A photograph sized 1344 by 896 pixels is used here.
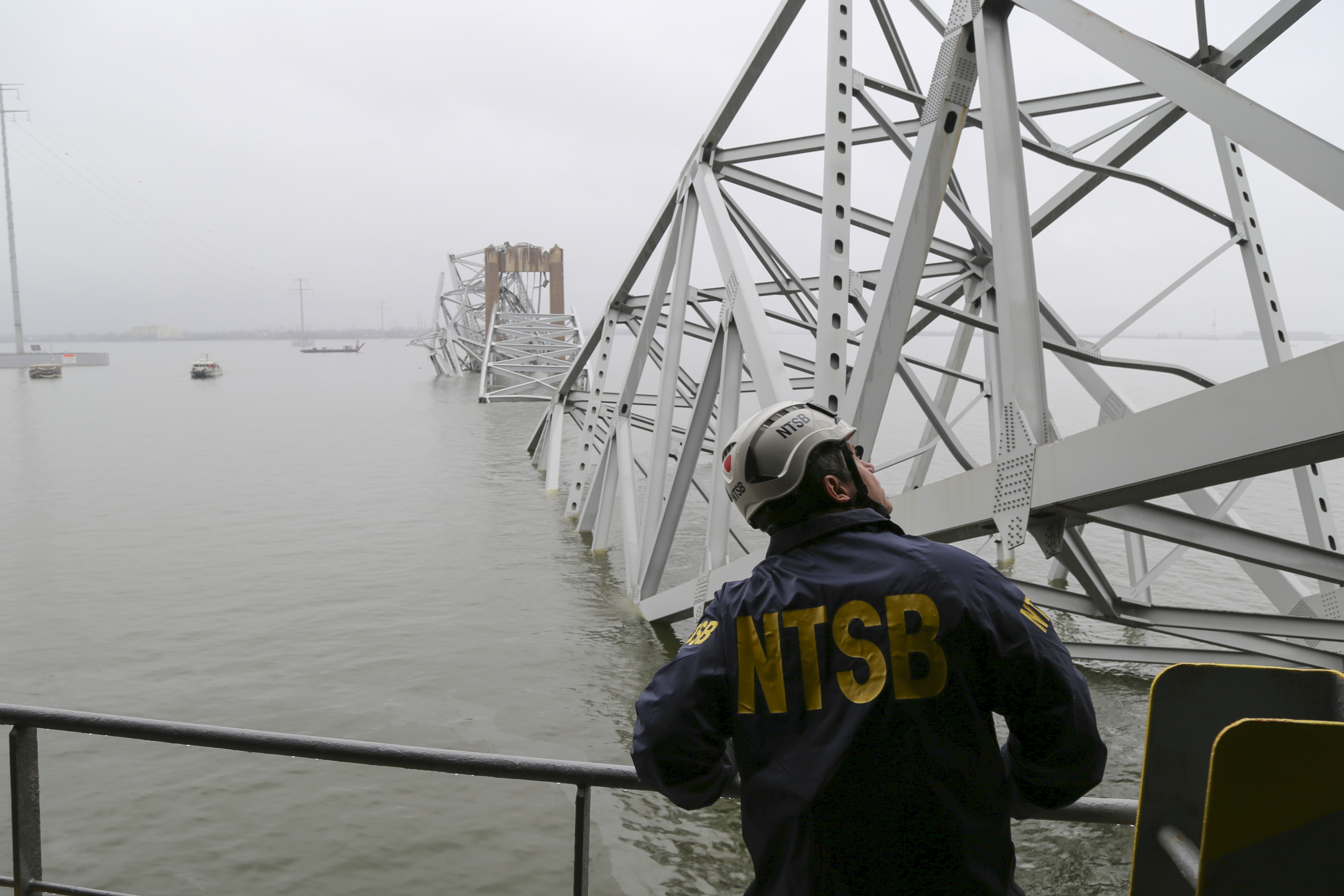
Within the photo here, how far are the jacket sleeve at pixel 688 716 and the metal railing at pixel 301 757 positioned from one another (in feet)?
0.47

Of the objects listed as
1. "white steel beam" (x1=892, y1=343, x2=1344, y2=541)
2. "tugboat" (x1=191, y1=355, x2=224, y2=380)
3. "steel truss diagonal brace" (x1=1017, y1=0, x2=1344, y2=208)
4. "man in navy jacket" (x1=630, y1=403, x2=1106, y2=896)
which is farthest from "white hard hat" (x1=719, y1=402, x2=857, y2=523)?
"tugboat" (x1=191, y1=355, x2=224, y2=380)

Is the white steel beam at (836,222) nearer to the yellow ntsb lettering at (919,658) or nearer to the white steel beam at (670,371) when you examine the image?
the white steel beam at (670,371)

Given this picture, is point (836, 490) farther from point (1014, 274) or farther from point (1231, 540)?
point (1231, 540)

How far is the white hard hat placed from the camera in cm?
199

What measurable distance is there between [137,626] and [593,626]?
19.3ft

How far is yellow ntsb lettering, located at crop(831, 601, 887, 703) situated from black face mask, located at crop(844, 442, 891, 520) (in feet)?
1.10

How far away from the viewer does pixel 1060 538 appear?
4.16 m

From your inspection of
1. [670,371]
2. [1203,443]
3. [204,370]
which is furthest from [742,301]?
[204,370]

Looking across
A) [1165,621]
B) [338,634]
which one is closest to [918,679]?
[1165,621]

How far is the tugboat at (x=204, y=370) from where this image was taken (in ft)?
255

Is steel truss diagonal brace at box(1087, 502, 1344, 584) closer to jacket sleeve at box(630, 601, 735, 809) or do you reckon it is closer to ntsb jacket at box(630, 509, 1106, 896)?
ntsb jacket at box(630, 509, 1106, 896)

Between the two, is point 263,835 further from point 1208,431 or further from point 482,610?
point 1208,431

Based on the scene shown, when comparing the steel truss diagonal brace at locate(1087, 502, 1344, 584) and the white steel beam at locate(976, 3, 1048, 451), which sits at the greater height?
the white steel beam at locate(976, 3, 1048, 451)

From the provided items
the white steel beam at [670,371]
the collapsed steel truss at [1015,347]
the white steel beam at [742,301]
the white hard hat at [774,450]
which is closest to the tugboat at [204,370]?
the collapsed steel truss at [1015,347]
